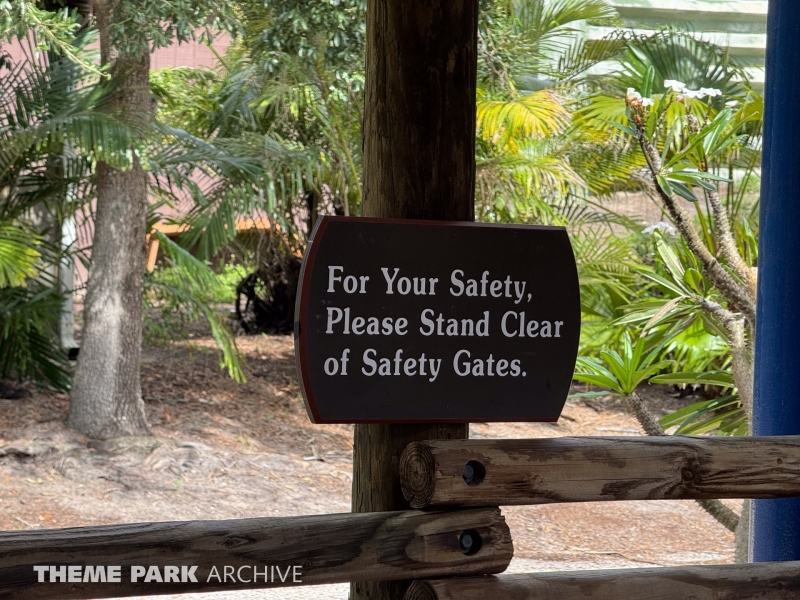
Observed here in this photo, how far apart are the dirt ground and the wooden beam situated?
2917 millimetres

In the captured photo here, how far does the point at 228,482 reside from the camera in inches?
260

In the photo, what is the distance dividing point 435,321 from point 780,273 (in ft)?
4.58

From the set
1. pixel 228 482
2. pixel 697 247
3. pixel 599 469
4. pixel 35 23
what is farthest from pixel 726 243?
pixel 35 23

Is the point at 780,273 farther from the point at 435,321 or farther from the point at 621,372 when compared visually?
the point at 435,321

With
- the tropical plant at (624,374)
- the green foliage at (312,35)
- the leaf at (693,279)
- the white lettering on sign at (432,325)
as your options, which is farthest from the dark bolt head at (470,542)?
the green foliage at (312,35)

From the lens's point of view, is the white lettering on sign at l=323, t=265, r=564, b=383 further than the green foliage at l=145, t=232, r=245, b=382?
No

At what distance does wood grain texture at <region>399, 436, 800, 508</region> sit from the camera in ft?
6.53

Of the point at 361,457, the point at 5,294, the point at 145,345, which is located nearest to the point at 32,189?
the point at 5,294

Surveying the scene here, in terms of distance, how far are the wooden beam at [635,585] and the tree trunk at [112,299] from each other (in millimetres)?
5178

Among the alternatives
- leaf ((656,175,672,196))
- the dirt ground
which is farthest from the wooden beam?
the dirt ground

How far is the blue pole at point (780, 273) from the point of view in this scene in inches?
111

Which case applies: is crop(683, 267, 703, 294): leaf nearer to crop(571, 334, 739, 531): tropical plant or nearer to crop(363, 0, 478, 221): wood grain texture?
crop(571, 334, 739, 531): tropical plant

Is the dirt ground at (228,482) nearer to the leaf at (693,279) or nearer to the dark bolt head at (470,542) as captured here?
the leaf at (693,279)

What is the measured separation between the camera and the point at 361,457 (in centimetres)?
214
